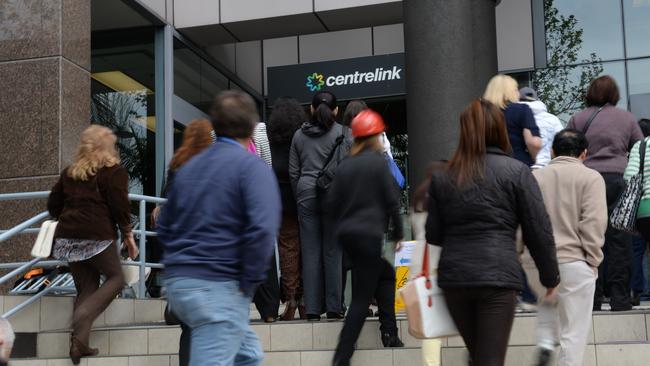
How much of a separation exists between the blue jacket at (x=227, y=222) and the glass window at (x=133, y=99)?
12449 millimetres

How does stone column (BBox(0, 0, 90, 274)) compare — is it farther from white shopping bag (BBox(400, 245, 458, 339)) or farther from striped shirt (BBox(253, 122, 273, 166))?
white shopping bag (BBox(400, 245, 458, 339))

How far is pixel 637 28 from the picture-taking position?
16234mm

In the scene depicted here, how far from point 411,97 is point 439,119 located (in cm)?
50

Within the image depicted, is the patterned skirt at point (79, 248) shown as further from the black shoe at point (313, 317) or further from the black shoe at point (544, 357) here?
the black shoe at point (544, 357)

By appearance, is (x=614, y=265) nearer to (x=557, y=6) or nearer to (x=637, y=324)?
(x=637, y=324)

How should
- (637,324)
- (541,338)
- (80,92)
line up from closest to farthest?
(541,338), (637,324), (80,92)

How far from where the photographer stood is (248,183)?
4328 millimetres

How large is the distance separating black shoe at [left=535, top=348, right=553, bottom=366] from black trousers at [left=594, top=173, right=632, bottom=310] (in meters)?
2.58

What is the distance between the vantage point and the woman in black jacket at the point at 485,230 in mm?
4715

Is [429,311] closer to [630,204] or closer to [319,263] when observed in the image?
[319,263]

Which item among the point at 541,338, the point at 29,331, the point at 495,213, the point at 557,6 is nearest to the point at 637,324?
the point at 541,338

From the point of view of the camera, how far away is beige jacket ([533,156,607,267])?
20.1ft

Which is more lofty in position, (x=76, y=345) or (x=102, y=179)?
(x=102, y=179)

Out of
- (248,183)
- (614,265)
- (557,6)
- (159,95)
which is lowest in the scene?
(614,265)
